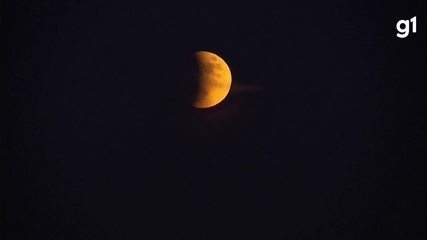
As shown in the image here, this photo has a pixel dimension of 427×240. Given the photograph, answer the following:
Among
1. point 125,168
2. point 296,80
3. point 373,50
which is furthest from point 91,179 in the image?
point 373,50

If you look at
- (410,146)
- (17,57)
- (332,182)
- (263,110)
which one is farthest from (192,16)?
(410,146)

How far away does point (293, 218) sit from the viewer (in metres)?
3.27

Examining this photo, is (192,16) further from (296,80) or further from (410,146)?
(410,146)

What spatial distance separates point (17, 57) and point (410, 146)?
2982mm

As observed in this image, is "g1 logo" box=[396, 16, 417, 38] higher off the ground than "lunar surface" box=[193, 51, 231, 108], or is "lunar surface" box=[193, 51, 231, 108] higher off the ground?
"g1 logo" box=[396, 16, 417, 38]

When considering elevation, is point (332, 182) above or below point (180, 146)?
below

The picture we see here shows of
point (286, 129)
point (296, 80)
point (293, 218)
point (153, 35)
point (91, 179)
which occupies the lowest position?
point (293, 218)

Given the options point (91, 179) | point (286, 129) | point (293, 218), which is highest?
point (286, 129)

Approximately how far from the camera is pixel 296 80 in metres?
3.21

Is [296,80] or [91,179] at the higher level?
[296,80]

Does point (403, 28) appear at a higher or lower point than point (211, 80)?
higher

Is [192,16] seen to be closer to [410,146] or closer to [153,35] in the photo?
[153,35]

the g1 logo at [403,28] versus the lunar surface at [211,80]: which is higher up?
the g1 logo at [403,28]

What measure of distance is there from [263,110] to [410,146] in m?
1.12
